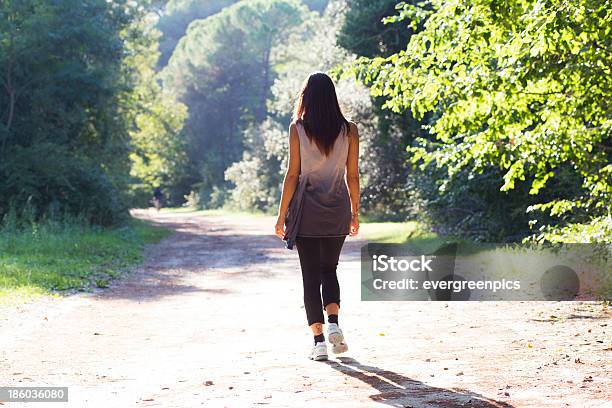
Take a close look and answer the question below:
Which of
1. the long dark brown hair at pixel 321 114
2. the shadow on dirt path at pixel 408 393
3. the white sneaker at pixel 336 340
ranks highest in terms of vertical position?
the long dark brown hair at pixel 321 114

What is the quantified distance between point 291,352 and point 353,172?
5.35 feet

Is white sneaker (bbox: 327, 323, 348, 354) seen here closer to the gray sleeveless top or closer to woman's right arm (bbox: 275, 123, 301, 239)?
the gray sleeveless top

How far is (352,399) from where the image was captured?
5996mm

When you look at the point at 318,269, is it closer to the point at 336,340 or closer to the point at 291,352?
the point at 336,340

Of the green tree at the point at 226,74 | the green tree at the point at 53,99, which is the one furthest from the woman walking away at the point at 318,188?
the green tree at the point at 226,74

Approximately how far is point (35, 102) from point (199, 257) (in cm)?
868

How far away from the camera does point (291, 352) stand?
8.10 m

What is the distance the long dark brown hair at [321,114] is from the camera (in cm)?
741

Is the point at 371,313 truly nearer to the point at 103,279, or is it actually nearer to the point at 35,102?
the point at 103,279

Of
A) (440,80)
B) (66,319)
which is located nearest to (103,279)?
(66,319)

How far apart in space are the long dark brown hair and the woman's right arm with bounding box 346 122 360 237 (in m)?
0.14

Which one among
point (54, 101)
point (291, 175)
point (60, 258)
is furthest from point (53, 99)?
point (291, 175)

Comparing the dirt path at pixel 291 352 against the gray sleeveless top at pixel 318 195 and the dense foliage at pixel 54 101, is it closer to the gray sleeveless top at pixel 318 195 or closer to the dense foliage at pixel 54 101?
the gray sleeveless top at pixel 318 195

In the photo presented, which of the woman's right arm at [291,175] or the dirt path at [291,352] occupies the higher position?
the woman's right arm at [291,175]
